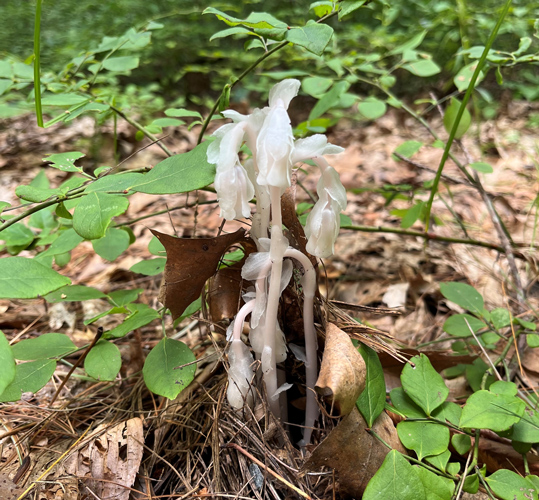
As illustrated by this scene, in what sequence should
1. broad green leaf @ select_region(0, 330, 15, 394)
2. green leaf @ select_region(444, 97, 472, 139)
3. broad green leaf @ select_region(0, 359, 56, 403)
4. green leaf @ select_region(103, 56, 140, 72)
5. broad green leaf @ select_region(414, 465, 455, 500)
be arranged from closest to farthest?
1. broad green leaf @ select_region(0, 330, 15, 394)
2. broad green leaf @ select_region(414, 465, 455, 500)
3. broad green leaf @ select_region(0, 359, 56, 403)
4. green leaf @ select_region(103, 56, 140, 72)
5. green leaf @ select_region(444, 97, 472, 139)

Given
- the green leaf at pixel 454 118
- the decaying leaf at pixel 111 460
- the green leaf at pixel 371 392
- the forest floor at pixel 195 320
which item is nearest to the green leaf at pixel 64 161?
the forest floor at pixel 195 320

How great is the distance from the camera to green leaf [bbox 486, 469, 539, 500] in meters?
0.99

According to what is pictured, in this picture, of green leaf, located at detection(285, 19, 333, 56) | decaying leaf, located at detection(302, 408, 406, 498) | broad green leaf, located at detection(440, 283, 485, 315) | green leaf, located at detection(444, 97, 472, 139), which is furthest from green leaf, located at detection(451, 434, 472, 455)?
green leaf, located at detection(444, 97, 472, 139)

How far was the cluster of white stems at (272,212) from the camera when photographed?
3.01 ft

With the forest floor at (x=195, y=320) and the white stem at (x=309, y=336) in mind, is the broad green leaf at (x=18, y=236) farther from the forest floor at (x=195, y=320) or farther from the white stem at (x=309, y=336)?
the white stem at (x=309, y=336)

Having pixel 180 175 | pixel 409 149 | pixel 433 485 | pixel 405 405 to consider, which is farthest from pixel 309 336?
pixel 409 149

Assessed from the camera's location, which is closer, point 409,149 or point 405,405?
point 405,405

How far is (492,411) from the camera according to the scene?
1.08 metres

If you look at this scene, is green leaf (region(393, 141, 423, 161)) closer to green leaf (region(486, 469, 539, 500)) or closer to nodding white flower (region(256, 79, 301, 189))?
nodding white flower (region(256, 79, 301, 189))

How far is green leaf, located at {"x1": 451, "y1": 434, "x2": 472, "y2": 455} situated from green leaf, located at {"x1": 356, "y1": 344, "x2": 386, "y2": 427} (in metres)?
0.21

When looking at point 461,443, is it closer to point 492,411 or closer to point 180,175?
point 492,411

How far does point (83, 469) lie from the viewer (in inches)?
48.1

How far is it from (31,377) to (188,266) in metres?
0.49

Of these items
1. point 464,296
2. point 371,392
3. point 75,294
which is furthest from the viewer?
point 464,296
